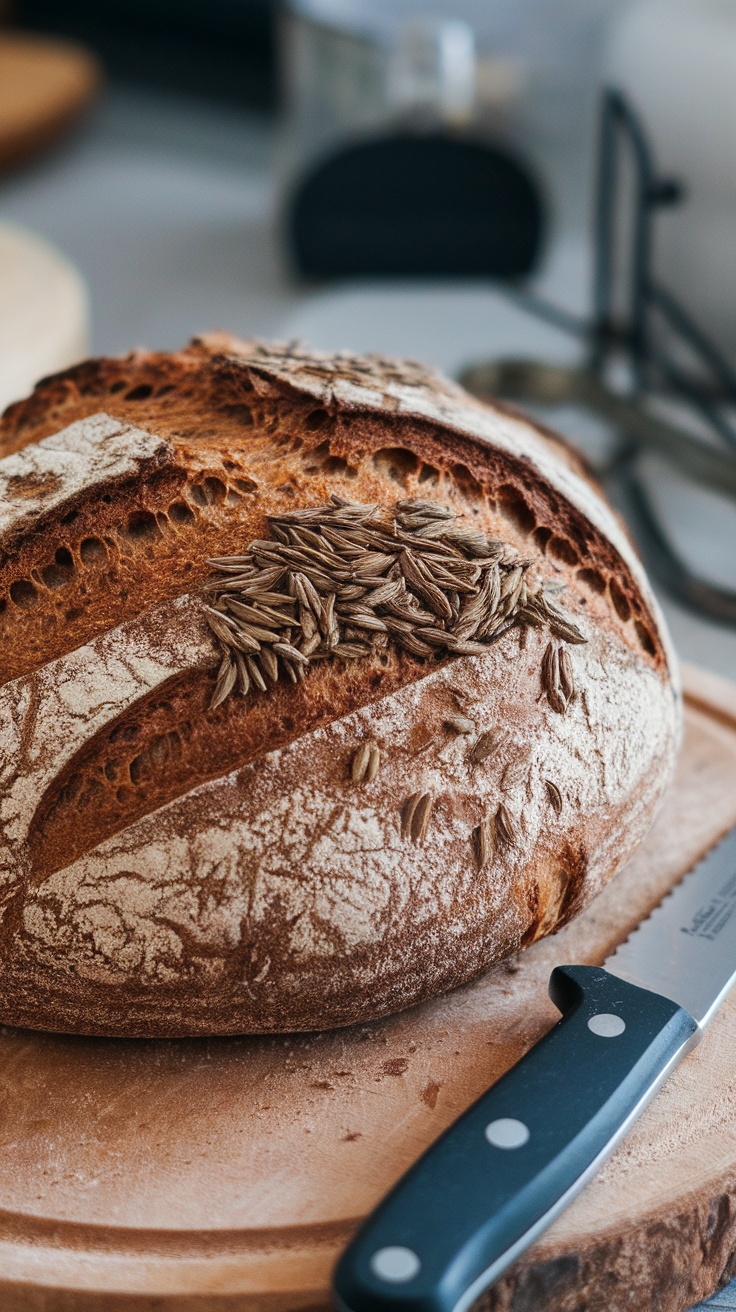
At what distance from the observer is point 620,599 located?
41.6 inches

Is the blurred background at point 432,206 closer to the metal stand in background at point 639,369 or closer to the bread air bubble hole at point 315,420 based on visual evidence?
the metal stand in background at point 639,369

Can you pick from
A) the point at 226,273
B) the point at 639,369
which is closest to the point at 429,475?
the point at 639,369

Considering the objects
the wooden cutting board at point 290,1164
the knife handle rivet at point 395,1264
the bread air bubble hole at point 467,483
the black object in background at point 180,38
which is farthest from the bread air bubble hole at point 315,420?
the black object in background at point 180,38

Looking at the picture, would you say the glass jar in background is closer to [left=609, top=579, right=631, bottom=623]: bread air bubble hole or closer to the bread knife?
[left=609, top=579, right=631, bottom=623]: bread air bubble hole

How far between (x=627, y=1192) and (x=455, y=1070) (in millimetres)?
149

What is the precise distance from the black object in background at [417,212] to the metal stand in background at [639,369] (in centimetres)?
65

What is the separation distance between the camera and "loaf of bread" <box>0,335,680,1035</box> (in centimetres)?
85

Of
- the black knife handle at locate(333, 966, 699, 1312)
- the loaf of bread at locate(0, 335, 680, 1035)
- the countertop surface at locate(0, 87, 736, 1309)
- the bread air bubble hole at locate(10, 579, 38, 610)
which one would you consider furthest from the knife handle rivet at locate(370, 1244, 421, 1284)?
the countertop surface at locate(0, 87, 736, 1309)

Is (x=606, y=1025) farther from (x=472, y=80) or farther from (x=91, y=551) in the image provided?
(x=472, y=80)

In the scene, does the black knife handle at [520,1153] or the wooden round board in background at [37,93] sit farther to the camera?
the wooden round board in background at [37,93]

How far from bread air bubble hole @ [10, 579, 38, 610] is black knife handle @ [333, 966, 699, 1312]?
0.49m

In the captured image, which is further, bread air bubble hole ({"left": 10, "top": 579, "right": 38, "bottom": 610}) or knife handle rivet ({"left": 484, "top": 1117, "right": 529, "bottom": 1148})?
bread air bubble hole ({"left": 10, "top": 579, "right": 38, "bottom": 610})

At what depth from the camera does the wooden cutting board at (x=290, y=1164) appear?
0.77 m

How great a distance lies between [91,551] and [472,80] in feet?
6.92
